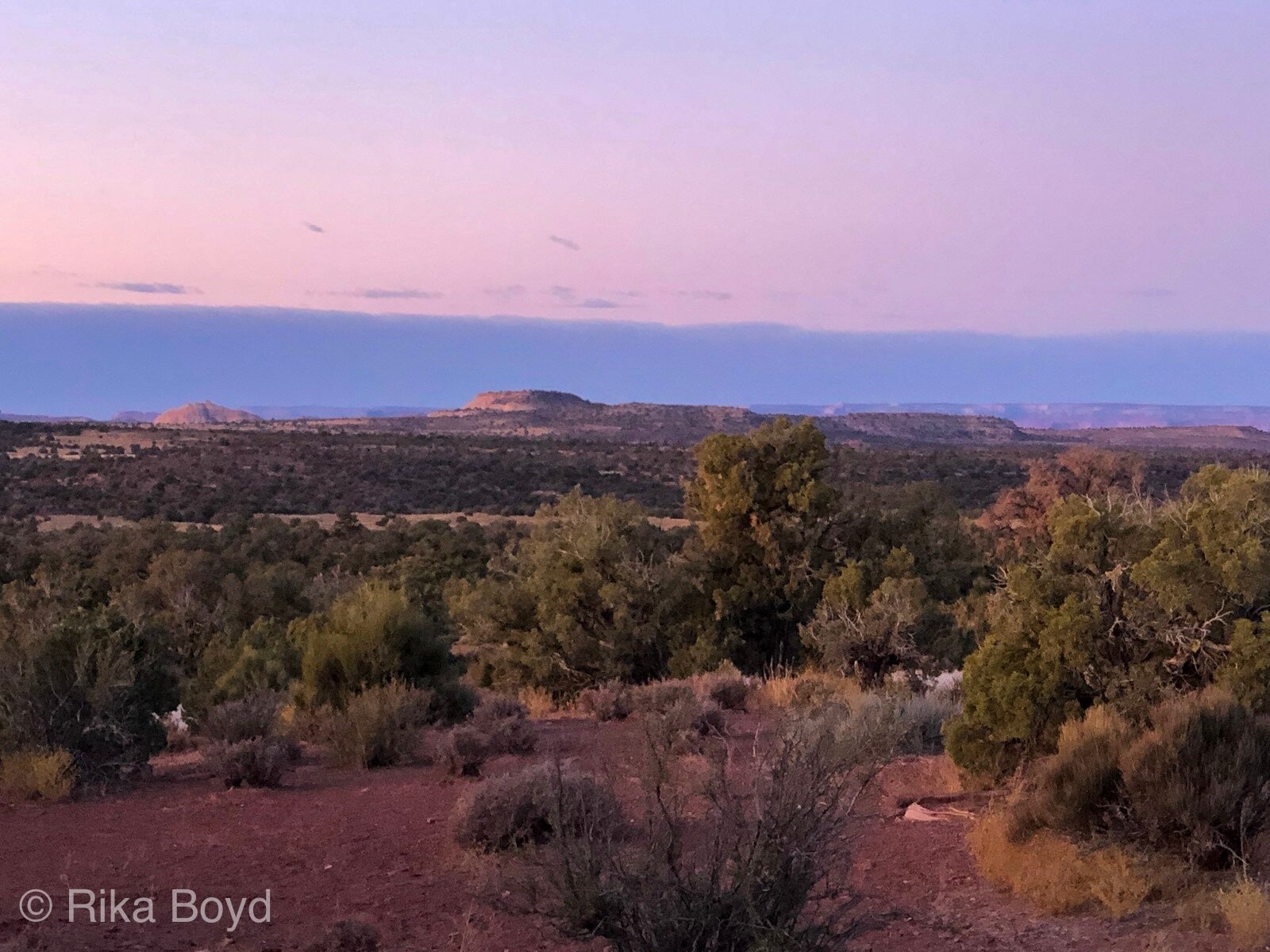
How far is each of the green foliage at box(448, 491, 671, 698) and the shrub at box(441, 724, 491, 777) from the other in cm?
612

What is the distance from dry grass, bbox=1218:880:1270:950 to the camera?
5723mm

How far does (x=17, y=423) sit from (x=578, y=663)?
75.6 metres

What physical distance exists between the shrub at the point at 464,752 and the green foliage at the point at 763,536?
665 centimetres

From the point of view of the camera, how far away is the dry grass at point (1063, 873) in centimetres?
635

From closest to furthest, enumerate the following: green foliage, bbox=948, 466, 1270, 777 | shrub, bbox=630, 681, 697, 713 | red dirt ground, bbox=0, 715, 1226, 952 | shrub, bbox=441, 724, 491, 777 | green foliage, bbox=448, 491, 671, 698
Answer: 1. red dirt ground, bbox=0, 715, 1226, 952
2. green foliage, bbox=948, 466, 1270, 777
3. shrub, bbox=441, 724, 491, 777
4. shrub, bbox=630, 681, 697, 713
5. green foliage, bbox=448, 491, 671, 698

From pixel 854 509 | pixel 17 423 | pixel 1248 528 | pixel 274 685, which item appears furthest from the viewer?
pixel 17 423

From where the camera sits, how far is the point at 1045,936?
611cm

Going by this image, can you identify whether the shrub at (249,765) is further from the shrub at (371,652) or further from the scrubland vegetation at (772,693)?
the shrub at (371,652)

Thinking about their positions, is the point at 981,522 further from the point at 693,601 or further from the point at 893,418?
the point at 893,418

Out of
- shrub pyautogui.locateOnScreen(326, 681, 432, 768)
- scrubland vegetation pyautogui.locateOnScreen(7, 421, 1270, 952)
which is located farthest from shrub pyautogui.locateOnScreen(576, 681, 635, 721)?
shrub pyautogui.locateOnScreen(326, 681, 432, 768)

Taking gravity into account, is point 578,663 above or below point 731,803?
below

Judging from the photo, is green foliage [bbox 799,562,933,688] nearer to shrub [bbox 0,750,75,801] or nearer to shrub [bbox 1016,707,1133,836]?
shrub [bbox 1016,707,1133,836]

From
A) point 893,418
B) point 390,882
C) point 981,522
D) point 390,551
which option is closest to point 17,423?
point 390,551

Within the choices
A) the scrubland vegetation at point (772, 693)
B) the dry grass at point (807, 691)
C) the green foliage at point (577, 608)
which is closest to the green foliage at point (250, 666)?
the scrubland vegetation at point (772, 693)
